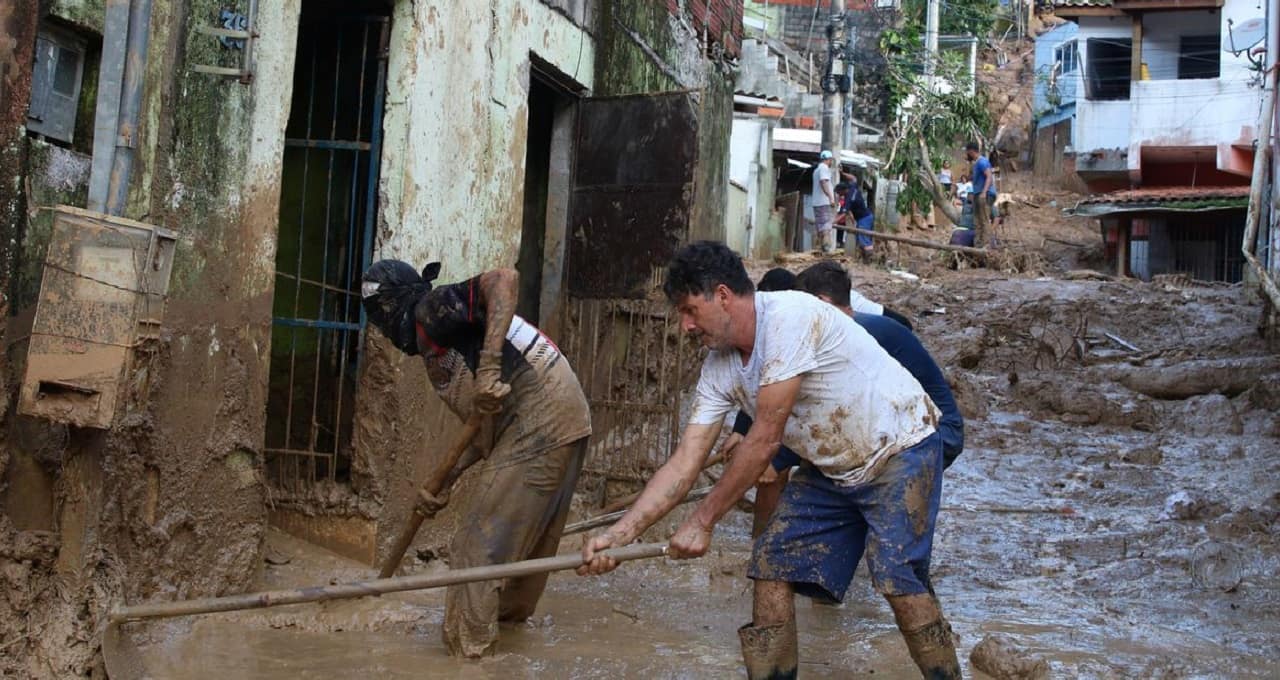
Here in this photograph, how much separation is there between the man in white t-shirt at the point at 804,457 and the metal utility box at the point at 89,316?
174 centimetres

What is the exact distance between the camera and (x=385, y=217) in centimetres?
615

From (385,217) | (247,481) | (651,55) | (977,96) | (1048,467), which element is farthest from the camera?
(977,96)

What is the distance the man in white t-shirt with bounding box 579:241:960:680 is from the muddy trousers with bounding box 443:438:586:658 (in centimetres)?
92

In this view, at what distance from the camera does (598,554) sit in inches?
151

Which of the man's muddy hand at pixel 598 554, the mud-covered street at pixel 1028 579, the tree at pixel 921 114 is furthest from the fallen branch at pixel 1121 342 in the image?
the tree at pixel 921 114

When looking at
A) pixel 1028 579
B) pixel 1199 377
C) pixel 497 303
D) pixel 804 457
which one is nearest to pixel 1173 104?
pixel 1199 377

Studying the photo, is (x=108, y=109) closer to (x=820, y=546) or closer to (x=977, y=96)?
(x=820, y=546)

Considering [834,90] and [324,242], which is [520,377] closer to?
[324,242]

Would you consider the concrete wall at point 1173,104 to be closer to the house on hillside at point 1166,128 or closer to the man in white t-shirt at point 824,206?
the house on hillside at point 1166,128

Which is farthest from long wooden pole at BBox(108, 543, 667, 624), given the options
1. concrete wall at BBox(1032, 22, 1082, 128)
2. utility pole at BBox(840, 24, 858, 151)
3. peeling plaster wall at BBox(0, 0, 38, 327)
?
concrete wall at BBox(1032, 22, 1082, 128)

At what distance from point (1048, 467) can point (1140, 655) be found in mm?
4145

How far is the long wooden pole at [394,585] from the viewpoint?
3877 millimetres

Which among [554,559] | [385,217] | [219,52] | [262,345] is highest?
[219,52]

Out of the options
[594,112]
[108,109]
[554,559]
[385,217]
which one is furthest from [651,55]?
[554,559]
